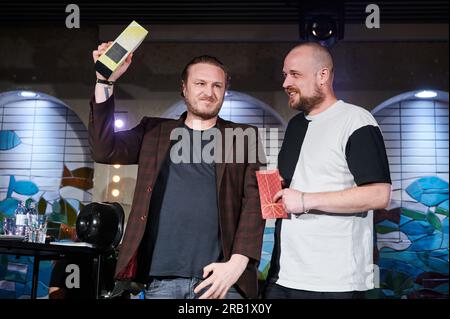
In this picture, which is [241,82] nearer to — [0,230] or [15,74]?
[15,74]

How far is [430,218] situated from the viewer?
366 centimetres

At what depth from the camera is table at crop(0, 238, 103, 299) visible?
242 cm

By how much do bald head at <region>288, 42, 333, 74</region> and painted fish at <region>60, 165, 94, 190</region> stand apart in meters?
1.39

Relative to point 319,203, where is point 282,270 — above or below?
below

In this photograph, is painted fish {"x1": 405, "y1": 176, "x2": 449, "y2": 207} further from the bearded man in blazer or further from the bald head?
the bearded man in blazer

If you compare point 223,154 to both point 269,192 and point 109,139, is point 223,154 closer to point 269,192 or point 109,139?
point 269,192

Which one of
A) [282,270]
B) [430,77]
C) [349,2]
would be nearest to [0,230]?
[282,270]

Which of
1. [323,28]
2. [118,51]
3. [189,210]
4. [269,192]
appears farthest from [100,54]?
[323,28]

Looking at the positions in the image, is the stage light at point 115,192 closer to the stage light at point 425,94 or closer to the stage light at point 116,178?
the stage light at point 116,178

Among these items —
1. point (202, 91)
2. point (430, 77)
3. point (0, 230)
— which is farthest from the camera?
point (430, 77)

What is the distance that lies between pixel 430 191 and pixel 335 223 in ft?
6.27

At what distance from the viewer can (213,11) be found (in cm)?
265

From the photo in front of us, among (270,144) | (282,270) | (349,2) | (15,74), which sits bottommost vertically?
(282,270)
